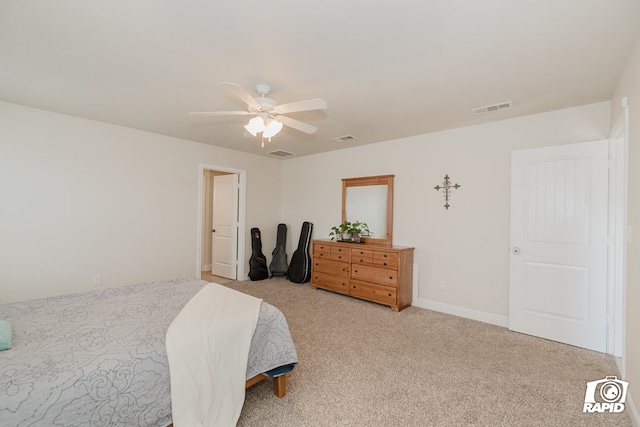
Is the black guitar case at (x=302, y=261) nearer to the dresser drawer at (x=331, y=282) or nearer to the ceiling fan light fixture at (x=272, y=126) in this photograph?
the dresser drawer at (x=331, y=282)

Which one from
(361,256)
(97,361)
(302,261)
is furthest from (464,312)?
(97,361)

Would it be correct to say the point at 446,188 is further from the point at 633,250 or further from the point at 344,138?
the point at 633,250

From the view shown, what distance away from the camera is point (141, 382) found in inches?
52.9

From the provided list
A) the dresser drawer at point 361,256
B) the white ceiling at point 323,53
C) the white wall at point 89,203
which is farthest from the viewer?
the dresser drawer at point 361,256

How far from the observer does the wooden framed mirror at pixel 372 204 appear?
14.4 ft

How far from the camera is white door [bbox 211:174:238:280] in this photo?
17.5 ft

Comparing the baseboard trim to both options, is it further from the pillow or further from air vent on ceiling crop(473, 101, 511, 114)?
the pillow

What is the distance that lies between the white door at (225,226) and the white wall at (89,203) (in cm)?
80

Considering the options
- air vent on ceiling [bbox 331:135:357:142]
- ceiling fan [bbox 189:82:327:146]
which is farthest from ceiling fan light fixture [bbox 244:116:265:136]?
air vent on ceiling [bbox 331:135:357:142]

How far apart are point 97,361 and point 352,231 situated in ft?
11.9

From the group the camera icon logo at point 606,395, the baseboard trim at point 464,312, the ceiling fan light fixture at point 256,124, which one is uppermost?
the ceiling fan light fixture at point 256,124

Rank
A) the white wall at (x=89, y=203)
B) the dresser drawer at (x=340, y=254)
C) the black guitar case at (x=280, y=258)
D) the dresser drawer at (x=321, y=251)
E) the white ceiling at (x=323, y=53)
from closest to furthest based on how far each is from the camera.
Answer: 1. the white ceiling at (x=323, y=53)
2. the white wall at (x=89, y=203)
3. the dresser drawer at (x=340, y=254)
4. the dresser drawer at (x=321, y=251)
5. the black guitar case at (x=280, y=258)

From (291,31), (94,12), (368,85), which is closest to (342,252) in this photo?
(368,85)

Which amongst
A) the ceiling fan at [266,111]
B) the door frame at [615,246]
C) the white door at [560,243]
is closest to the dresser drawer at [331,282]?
the white door at [560,243]
